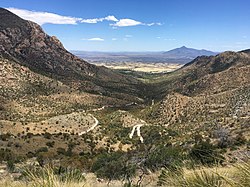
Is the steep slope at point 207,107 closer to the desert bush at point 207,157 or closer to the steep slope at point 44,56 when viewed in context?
the desert bush at point 207,157

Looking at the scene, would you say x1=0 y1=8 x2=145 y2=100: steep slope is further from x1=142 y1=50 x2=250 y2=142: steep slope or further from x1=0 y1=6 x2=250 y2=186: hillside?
x1=142 y1=50 x2=250 y2=142: steep slope

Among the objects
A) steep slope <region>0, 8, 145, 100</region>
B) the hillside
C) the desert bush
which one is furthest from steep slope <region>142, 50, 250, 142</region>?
steep slope <region>0, 8, 145, 100</region>

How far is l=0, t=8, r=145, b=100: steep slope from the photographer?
4995 inches

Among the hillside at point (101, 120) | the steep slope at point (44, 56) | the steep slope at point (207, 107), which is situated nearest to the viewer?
the hillside at point (101, 120)

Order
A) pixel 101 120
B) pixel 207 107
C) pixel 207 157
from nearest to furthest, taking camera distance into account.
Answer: pixel 207 157 < pixel 207 107 < pixel 101 120

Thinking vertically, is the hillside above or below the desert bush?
below

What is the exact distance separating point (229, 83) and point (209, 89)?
24.3 feet

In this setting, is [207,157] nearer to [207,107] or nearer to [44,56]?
[207,107]

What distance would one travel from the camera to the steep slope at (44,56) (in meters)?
127

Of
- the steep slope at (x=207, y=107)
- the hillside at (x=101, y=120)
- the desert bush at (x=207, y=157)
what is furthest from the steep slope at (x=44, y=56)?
the desert bush at (x=207, y=157)

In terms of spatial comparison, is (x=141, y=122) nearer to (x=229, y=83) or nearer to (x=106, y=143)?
(x=106, y=143)

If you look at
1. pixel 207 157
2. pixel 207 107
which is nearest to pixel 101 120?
pixel 207 107

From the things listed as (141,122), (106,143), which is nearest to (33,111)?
(141,122)

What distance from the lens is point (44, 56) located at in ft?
477
